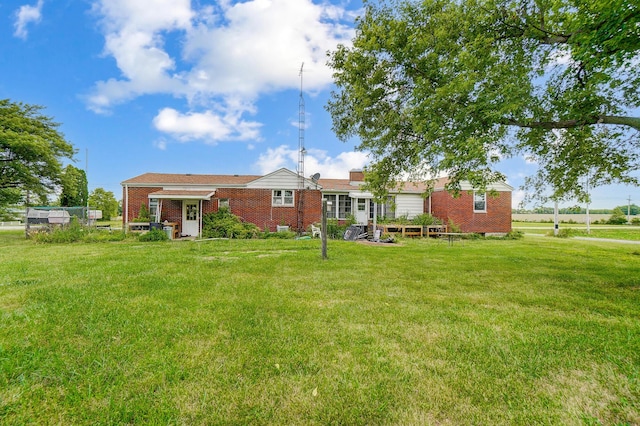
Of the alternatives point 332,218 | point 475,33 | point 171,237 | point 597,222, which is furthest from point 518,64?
point 597,222

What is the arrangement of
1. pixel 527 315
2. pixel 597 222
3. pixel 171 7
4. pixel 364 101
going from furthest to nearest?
1. pixel 597 222
2. pixel 171 7
3. pixel 364 101
4. pixel 527 315

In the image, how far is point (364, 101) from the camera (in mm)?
8375

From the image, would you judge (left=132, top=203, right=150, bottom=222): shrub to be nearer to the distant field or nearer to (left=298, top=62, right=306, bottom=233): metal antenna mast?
(left=298, top=62, right=306, bottom=233): metal antenna mast

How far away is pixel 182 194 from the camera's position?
16703mm

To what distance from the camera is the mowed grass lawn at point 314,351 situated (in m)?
2.16

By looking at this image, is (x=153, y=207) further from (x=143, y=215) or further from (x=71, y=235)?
(x=71, y=235)

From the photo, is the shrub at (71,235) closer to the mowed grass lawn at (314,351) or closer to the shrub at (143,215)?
the shrub at (143,215)

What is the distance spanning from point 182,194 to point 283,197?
19.4ft

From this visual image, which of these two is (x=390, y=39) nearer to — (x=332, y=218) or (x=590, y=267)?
(x=590, y=267)

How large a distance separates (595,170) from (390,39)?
6.52 meters

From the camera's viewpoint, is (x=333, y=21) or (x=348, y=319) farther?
(x=333, y=21)

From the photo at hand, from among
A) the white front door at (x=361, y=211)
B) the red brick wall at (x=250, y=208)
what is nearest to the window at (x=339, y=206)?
the white front door at (x=361, y=211)

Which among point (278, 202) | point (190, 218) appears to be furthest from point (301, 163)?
point (190, 218)

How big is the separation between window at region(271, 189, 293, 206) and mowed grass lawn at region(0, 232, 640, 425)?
12331 millimetres
